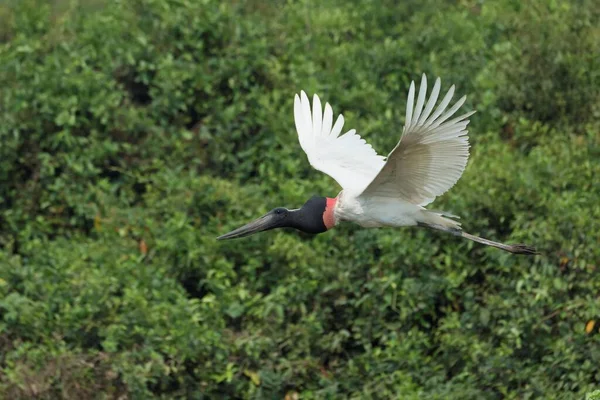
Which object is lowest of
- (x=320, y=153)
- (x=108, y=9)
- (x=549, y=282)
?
(x=549, y=282)

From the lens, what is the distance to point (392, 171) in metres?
6.77

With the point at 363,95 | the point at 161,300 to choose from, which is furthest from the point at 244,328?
the point at 363,95

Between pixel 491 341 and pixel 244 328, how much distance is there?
4.97 feet

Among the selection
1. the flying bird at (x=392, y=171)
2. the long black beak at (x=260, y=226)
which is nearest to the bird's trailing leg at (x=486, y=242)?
the flying bird at (x=392, y=171)

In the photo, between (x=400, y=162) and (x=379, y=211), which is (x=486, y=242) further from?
(x=400, y=162)

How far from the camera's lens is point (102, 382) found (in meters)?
8.21

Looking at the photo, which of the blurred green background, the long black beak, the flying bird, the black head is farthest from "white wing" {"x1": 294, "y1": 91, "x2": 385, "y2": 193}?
the blurred green background

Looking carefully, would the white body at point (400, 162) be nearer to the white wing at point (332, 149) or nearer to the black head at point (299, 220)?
the white wing at point (332, 149)

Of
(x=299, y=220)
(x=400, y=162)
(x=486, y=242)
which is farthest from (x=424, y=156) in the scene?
(x=299, y=220)

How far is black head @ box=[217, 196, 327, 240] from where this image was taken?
24.1 feet

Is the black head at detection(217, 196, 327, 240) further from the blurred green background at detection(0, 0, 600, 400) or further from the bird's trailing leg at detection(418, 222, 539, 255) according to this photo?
the blurred green background at detection(0, 0, 600, 400)

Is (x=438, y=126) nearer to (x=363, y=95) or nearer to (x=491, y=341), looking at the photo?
(x=491, y=341)

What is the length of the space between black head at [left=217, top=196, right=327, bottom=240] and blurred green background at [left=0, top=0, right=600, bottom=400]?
102 centimetres

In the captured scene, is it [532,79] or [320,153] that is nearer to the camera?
[320,153]
